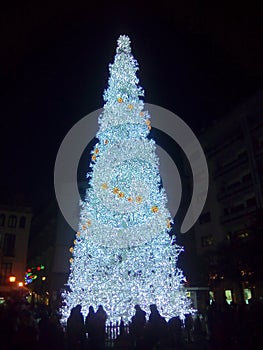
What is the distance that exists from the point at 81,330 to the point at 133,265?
5.33 m

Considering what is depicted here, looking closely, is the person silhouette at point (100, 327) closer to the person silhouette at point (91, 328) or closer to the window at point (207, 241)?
the person silhouette at point (91, 328)

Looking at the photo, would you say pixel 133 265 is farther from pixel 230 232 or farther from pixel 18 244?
pixel 18 244

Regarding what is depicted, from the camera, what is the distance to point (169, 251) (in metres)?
14.1

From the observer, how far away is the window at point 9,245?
125ft

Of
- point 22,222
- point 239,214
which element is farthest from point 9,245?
point 239,214

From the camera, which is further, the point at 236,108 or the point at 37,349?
the point at 236,108

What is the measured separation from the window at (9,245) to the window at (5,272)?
4.42 feet

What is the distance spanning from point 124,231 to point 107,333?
424 centimetres

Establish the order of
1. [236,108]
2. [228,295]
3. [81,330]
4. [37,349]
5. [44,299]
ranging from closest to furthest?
[37,349] → [81,330] → [228,295] → [236,108] → [44,299]

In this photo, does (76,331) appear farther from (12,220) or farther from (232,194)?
(12,220)

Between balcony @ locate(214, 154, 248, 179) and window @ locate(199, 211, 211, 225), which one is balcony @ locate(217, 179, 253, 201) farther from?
window @ locate(199, 211, 211, 225)

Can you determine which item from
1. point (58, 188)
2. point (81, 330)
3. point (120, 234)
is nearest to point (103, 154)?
point (120, 234)

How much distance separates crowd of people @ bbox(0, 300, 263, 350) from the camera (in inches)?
251

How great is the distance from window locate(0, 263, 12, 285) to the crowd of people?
28317 mm
